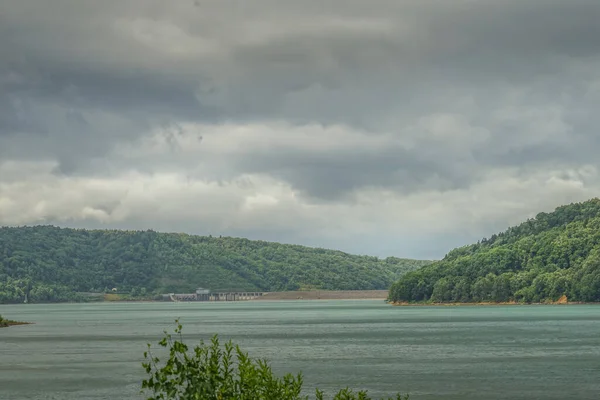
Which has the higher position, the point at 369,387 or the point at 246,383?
the point at 246,383

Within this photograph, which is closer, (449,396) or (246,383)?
(246,383)

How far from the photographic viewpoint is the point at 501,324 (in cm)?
16450

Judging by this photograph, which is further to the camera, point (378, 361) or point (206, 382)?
point (378, 361)

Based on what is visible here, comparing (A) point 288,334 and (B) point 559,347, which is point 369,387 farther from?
(A) point 288,334

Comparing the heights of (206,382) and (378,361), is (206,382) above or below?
above

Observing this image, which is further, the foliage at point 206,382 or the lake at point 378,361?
the lake at point 378,361

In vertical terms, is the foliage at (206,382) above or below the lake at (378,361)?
above

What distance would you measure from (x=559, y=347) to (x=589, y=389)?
41.3 m

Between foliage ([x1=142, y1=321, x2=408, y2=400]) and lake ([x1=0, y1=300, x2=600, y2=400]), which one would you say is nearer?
foliage ([x1=142, y1=321, x2=408, y2=400])

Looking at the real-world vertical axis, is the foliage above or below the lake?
above

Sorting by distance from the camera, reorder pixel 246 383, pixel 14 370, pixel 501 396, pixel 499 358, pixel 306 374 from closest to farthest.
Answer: pixel 246 383
pixel 501 396
pixel 306 374
pixel 14 370
pixel 499 358

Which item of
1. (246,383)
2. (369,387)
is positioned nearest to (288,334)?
(369,387)

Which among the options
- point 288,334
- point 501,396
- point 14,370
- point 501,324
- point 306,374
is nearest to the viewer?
point 501,396

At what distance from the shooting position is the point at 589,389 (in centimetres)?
6400
